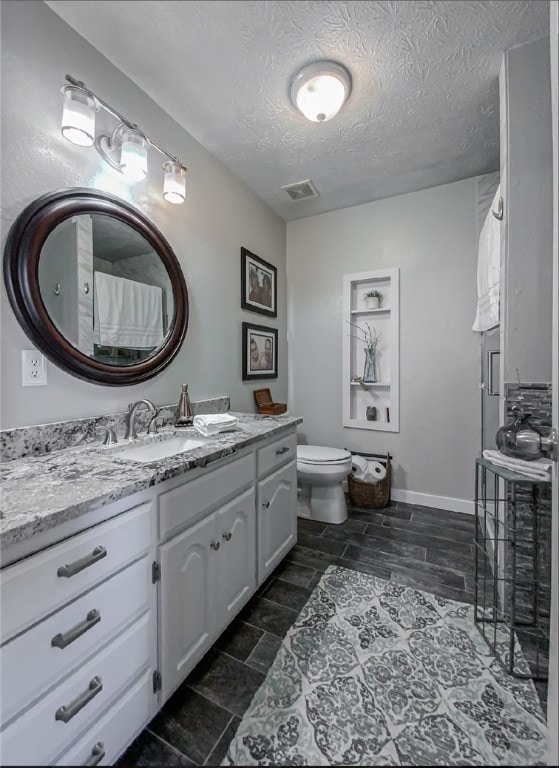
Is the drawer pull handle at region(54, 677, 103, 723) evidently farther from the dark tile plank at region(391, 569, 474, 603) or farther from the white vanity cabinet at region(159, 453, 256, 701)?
the dark tile plank at region(391, 569, 474, 603)

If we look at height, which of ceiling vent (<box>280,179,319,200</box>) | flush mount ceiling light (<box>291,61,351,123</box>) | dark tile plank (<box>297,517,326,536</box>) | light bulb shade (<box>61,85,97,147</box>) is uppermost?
ceiling vent (<box>280,179,319,200</box>)

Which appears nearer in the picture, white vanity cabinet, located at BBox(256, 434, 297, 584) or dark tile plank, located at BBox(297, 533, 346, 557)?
white vanity cabinet, located at BBox(256, 434, 297, 584)

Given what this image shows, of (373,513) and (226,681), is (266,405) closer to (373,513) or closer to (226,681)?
(373,513)

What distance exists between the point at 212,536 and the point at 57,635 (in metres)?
0.53

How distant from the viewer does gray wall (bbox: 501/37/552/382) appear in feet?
4.17

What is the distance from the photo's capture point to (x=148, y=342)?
5.01ft

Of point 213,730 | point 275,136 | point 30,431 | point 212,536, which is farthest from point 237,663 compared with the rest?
point 275,136

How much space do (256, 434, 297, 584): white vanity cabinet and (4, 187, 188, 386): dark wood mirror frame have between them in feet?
2.45

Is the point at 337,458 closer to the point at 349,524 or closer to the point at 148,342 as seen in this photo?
the point at 349,524

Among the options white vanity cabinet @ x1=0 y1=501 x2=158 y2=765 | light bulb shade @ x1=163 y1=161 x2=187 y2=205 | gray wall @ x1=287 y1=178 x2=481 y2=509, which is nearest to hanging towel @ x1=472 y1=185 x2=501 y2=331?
gray wall @ x1=287 y1=178 x2=481 y2=509

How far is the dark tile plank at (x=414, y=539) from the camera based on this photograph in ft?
6.21

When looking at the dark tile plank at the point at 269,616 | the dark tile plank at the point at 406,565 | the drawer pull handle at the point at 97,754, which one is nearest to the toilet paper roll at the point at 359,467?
the dark tile plank at the point at 406,565

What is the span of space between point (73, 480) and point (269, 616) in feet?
3.52

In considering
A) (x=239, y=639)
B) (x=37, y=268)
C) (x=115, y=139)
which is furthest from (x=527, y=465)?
(x=115, y=139)
